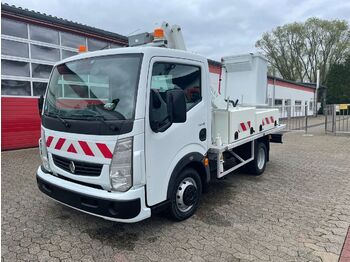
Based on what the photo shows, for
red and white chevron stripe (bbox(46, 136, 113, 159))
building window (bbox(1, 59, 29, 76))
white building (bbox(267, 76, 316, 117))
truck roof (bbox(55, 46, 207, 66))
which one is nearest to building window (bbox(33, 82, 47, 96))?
building window (bbox(1, 59, 29, 76))

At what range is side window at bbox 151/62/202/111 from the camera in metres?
3.29

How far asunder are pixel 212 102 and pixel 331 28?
1547 inches

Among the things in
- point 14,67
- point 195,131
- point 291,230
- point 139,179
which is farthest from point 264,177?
point 14,67

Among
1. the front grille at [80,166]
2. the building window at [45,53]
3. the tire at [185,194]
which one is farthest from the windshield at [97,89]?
the building window at [45,53]

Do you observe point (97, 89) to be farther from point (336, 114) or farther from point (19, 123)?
point (336, 114)

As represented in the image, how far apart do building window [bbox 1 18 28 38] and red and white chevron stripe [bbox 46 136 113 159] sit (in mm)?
6760

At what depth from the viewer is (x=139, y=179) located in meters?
3.00

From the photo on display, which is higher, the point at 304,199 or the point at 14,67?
the point at 14,67

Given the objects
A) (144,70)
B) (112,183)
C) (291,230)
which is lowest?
(291,230)

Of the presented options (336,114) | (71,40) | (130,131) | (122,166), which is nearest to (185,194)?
(122,166)

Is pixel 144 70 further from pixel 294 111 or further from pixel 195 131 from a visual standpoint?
pixel 294 111

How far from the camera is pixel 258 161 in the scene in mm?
6105

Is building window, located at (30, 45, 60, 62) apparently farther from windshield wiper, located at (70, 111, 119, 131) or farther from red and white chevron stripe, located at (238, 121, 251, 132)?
red and white chevron stripe, located at (238, 121, 251, 132)

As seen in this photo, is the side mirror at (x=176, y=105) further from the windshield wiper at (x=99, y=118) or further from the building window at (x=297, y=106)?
the building window at (x=297, y=106)
